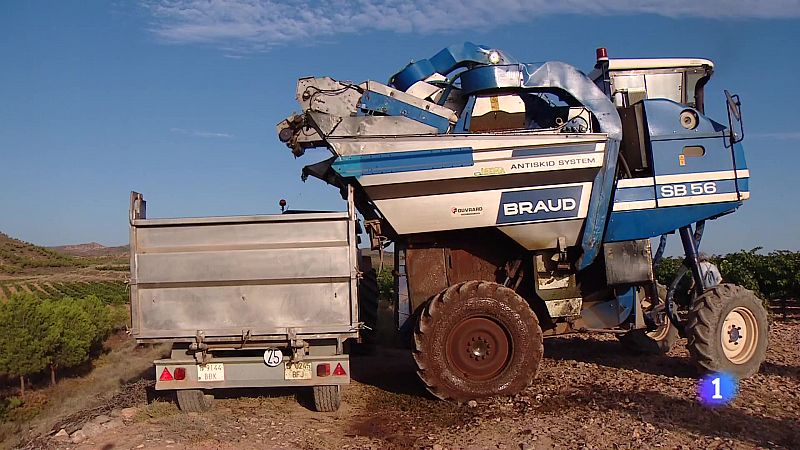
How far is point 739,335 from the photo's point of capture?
719 centimetres

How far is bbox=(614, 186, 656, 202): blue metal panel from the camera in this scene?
7.13m

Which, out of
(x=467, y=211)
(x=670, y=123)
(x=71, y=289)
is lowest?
(x=71, y=289)

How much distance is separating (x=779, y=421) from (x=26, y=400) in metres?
23.8

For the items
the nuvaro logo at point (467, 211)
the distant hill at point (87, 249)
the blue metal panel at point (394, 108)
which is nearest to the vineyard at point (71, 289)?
the blue metal panel at point (394, 108)

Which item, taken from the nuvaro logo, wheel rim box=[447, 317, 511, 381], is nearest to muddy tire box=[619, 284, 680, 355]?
wheel rim box=[447, 317, 511, 381]

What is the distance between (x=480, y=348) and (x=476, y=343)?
2.8 inches

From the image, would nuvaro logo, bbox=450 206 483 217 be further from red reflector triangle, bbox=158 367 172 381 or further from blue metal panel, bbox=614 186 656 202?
red reflector triangle, bbox=158 367 172 381

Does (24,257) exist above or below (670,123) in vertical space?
above

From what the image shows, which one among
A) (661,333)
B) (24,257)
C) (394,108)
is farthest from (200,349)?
(24,257)

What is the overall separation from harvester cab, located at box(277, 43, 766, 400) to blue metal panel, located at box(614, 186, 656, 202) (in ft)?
0.05

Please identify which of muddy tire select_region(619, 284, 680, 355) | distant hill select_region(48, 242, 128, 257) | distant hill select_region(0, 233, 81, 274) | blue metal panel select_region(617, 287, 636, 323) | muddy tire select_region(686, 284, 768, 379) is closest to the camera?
muddy tire select_region(686, 284, 768, 379)

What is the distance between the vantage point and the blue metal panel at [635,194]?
23.4 ft

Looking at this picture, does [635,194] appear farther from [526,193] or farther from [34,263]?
[34,263]

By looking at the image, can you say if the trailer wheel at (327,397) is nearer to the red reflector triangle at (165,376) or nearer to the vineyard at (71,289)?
the red reflector triangle at (165,376)
